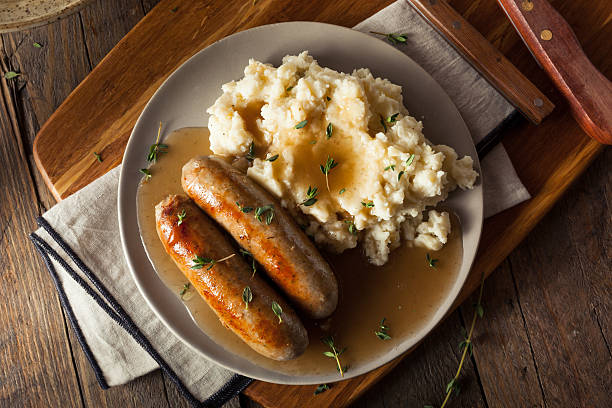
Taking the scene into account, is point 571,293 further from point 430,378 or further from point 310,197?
point 310,197

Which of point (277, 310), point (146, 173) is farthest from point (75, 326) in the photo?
point (277, 310)

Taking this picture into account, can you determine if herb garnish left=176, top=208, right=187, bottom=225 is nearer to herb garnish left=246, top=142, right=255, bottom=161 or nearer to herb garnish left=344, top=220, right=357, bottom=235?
herb garnish left=246, top=142, right=255, bottom=161

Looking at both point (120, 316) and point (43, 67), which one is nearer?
point (120, 316)

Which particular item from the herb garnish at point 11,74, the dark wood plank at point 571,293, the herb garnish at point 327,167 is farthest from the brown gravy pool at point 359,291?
the herb garnish at point 11,74

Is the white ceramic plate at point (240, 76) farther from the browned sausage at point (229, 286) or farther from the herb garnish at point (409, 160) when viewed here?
the herb garnish at point (409, 160)

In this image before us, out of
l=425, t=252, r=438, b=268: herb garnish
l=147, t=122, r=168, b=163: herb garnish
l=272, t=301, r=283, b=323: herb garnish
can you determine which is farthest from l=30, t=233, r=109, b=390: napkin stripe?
l=425, t=252, r=438, b=268: herb garnish

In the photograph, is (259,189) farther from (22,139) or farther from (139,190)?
(22,139)

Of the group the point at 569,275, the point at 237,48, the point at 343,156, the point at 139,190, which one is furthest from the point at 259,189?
the point at 569,275
